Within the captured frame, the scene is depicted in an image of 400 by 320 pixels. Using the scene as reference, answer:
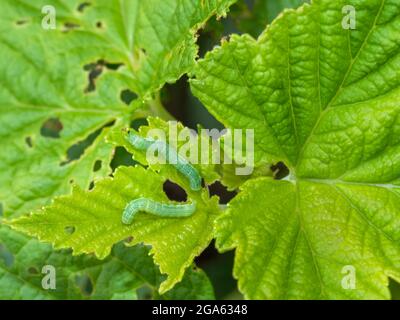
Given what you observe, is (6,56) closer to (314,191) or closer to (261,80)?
(261,80)

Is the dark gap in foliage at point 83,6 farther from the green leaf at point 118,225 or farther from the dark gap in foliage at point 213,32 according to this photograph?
Result: the green leaf at point 118,225

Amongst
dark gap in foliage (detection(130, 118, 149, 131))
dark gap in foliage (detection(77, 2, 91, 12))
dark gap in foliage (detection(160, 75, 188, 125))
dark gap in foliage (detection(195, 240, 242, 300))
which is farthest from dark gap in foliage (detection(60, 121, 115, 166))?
dark gap in foliage (detection(195, 240, 242, 300))

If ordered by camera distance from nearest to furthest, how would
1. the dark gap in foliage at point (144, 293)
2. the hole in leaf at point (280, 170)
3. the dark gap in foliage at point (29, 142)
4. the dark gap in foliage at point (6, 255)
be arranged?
the hole in leaf at point (280, 170)
the dark gap in foliage at point (144, 293)
the dark gap in foliage at point (29, 142)
the dark gap in foliage at point (6, 255)

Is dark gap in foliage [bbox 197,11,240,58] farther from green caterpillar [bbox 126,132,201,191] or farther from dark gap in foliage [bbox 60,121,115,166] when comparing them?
green caterpillar [bbox 126,132,201,191]

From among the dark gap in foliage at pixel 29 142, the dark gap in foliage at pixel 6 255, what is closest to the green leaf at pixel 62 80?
the dark gap in foliage at pixel 29 142

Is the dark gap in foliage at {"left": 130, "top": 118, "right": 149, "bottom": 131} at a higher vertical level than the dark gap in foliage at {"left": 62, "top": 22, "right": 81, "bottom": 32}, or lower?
lower
